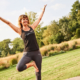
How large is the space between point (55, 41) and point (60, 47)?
8.00 metres

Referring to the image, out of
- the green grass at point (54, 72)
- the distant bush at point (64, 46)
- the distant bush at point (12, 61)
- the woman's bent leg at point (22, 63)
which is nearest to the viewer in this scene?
the woman's bent leg at point (22, 63)

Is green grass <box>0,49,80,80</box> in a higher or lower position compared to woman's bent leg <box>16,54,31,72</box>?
lower

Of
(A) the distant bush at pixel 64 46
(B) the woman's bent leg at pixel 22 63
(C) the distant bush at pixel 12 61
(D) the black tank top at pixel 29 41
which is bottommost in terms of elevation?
(C) the distant bush at pixel 12 61

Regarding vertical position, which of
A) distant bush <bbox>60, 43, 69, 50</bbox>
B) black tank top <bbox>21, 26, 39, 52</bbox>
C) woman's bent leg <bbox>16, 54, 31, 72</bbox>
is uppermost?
black tank top <bbox>21, 26, 39, 52</bbox>

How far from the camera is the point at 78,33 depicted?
21.2m

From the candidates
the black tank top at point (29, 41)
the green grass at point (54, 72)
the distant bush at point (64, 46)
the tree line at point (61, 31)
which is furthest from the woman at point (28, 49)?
the tree line at point (61, 31)

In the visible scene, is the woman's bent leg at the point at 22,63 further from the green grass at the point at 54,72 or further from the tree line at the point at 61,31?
the tree line at the point at 61,31

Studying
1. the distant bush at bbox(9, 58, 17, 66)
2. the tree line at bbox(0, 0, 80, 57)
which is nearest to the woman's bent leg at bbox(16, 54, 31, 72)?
the distant bush at bbox(9, 58, 17, 66)

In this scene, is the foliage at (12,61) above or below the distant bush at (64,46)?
below

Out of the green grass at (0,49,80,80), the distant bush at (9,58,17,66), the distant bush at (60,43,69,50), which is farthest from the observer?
the distant bush at (60,43,69,50)

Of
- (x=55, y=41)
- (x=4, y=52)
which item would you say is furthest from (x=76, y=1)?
(x=4, y=52)

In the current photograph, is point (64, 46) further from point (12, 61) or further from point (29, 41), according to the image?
point (29, 41)

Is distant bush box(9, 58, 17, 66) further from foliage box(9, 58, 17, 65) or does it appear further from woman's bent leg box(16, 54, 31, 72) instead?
woman's bent leg box(16, 54, 31, 72)

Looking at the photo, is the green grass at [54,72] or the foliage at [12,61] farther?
the foliage at [12,61]
